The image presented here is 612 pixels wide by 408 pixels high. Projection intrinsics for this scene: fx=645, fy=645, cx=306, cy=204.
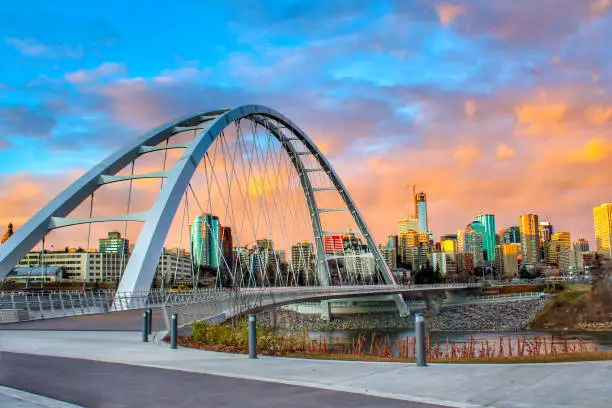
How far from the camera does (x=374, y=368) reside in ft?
30.2

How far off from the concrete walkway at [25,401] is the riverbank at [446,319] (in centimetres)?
6275

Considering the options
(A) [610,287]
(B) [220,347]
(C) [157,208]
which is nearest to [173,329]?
(B) [220,347]

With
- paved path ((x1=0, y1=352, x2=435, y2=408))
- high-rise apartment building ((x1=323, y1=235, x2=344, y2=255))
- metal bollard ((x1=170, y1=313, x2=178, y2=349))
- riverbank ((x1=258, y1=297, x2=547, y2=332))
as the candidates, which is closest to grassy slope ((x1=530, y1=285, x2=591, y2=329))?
riverbank ((x1=258, y1=297, x2=547, y2=332))

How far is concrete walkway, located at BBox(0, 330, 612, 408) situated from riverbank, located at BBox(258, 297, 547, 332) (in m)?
59.2

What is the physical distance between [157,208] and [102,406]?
24139 mm

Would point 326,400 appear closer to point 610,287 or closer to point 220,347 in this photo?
point 220,347

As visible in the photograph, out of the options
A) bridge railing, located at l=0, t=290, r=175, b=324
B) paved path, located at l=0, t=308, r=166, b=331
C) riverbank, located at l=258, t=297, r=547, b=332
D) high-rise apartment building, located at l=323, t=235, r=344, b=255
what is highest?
high-rise apartment building, located at l=323, t=235, r=344, b=255

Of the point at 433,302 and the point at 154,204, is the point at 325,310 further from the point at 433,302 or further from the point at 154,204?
the point at 154,204

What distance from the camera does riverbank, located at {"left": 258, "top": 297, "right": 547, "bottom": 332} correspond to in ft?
236

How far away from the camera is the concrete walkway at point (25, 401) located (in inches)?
263

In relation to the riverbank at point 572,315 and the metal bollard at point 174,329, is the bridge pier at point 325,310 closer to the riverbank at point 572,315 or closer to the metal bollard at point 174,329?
the riverbank at point 572,315

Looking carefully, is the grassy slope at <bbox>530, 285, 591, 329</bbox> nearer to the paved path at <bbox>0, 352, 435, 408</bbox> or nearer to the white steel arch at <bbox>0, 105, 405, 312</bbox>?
the white steel arch at <bbox>0, 105, 405, 312</bbox>

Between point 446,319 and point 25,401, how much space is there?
7747 centimetres

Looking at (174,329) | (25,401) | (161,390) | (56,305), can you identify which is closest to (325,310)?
(56,305)
